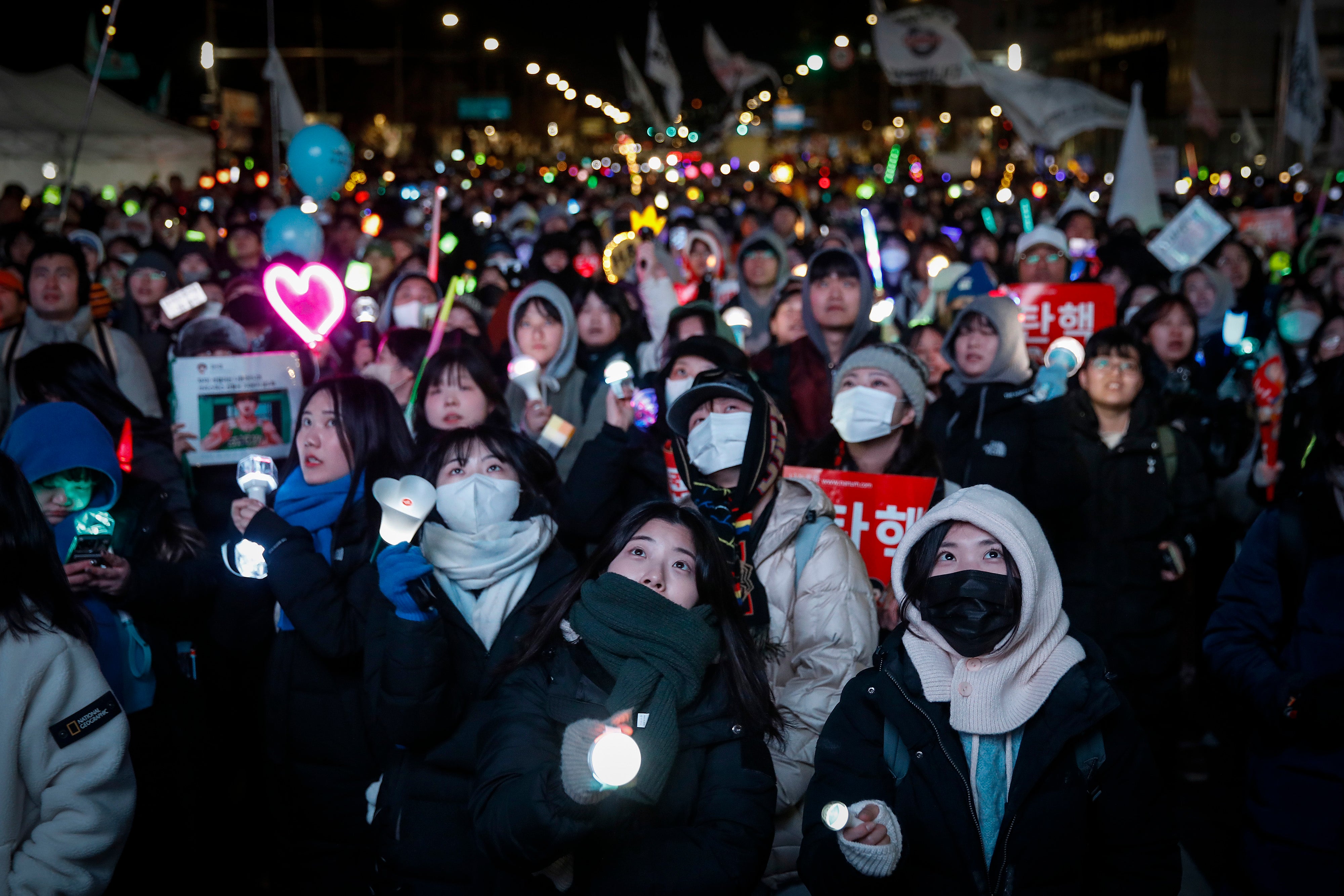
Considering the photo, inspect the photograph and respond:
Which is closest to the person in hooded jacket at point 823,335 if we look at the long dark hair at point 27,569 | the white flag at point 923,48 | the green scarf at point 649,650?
the green scarf at point 649,650

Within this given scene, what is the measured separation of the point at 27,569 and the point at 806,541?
2025 mm

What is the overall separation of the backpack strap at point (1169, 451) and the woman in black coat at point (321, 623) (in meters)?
3.48

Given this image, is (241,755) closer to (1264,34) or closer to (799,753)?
(799,753)

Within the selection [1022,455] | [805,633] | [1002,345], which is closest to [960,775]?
[805,633]

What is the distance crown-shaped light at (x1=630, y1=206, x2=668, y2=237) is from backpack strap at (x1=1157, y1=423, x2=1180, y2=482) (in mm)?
7815

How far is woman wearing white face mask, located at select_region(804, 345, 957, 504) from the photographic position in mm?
4281

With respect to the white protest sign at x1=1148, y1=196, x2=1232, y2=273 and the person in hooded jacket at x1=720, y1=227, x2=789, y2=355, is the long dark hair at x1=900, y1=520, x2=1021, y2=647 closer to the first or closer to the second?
the person in hooded jacket at x1=720, y1=227, x2=789, y2=355

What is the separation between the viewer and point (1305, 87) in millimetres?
15164

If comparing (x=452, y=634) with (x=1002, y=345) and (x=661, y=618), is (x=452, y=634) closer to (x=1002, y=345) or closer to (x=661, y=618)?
(x=661, y=618)

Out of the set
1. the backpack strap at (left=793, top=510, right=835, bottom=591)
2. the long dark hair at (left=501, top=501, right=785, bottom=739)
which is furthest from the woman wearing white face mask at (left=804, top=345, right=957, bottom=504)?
the long dark hair at (left=501, top=501, right=785, bottom=739)

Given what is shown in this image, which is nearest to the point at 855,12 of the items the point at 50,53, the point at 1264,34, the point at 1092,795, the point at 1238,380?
the point at 1264,34

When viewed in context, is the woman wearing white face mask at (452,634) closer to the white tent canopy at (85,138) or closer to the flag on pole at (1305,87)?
the flag on pole at (1305,87)

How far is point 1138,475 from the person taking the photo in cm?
508

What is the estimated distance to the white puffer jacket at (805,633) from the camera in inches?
120
